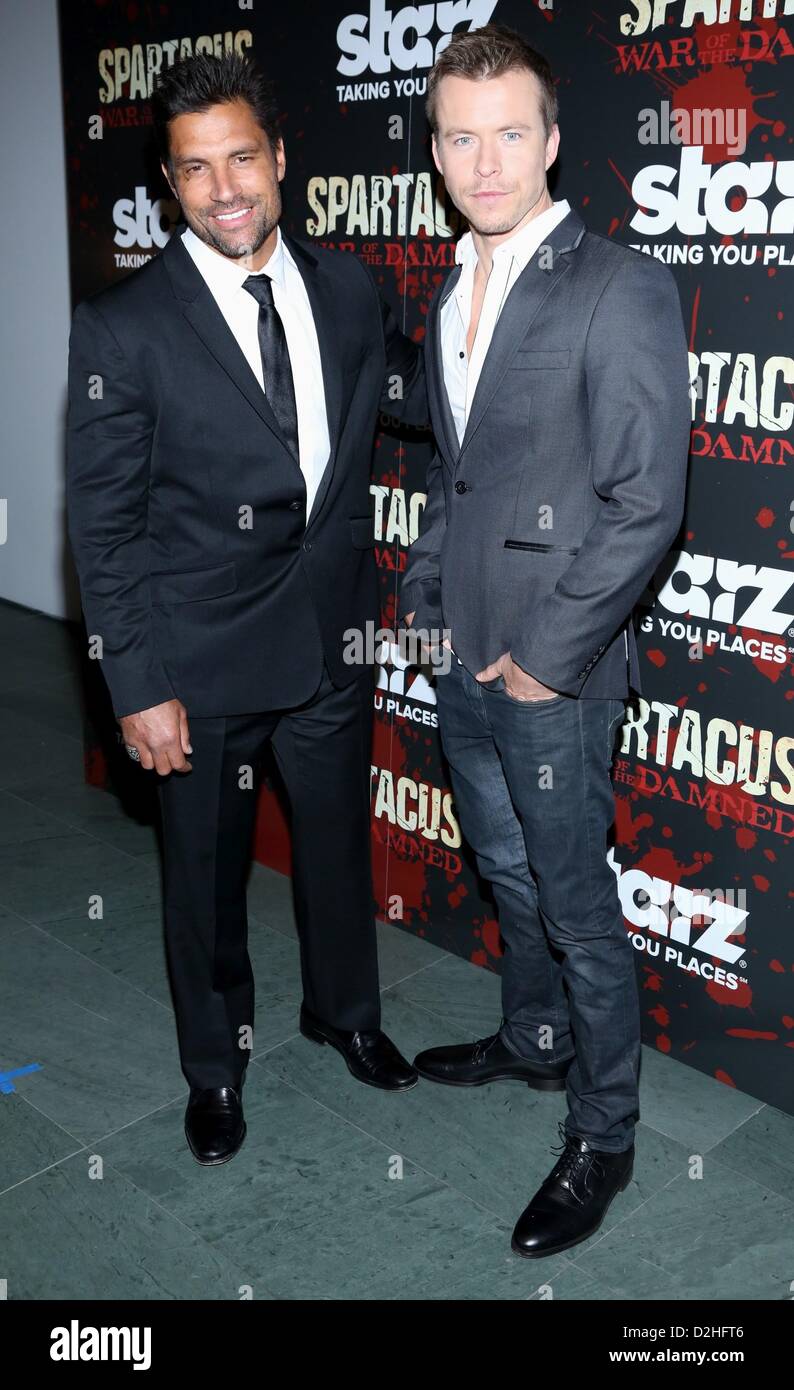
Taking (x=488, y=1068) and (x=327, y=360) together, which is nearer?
(x=327, y=360)

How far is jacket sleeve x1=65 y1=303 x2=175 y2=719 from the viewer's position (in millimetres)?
2184

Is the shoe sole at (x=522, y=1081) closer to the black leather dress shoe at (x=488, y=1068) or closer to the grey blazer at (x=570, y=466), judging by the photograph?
the black leather dress shoe at (x=488, y=1068)

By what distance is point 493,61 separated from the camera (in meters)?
2.00

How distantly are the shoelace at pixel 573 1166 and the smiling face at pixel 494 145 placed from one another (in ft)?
5.35

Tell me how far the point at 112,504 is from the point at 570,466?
2.58 ft

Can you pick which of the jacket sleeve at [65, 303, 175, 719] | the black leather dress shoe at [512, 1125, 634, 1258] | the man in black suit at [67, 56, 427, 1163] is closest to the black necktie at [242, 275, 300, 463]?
the man in black suit at [67, 56, 427, 1163]

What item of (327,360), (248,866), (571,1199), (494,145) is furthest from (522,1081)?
(494,145)

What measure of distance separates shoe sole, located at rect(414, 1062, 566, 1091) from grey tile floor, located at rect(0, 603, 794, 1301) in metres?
0.02

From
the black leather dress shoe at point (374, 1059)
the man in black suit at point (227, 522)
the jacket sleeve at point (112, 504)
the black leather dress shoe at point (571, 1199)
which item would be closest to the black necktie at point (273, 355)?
the man in black suit at point (227, 522)

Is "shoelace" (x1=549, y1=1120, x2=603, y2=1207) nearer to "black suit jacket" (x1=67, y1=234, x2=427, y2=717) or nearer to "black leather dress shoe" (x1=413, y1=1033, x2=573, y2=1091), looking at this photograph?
"black leather dress shoe" (x1=413, y1=1033, x2=573, y2=1091)

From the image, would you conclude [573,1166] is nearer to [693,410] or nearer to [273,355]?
[693,410]

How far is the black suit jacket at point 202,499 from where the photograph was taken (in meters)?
2.21

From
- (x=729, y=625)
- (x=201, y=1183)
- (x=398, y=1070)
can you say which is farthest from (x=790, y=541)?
(x=201, y=1183)
